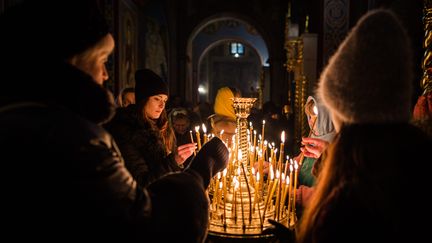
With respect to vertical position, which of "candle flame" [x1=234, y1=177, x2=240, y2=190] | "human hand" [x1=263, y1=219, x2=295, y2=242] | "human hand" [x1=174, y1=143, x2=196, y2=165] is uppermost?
"human hand" [x1=174, y1=143, x2=196, y2=165]

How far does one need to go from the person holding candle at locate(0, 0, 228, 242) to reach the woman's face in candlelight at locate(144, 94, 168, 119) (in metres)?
1.34

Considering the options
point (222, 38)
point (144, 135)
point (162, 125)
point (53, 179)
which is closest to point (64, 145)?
point (53, 179)

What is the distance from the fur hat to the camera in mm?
1016

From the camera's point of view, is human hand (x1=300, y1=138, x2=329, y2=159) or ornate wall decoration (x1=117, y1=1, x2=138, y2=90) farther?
ornate wall decoration (x1=117, y1=1, x2=138, y2=90)

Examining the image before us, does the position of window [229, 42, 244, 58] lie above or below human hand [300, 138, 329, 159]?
above

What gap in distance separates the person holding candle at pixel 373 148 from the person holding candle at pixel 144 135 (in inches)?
46.2

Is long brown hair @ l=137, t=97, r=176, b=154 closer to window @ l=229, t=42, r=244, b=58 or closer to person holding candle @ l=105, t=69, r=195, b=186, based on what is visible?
person holding candle @ l=105, t=69, r=195, b=186

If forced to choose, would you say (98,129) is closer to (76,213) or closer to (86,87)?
(86,87)

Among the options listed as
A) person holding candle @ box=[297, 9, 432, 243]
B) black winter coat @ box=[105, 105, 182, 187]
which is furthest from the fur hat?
black winter coat @ box=[105, 105, 182, 187]

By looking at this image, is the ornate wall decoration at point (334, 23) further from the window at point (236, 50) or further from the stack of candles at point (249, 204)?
the window at point (236, 50)

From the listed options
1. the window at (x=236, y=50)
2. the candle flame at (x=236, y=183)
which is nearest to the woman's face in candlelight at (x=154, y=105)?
the candle flame at (x=236, y=183)

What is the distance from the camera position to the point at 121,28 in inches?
266

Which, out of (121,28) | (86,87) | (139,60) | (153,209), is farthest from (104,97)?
(139,60)

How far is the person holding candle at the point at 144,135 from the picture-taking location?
80.0 inches
